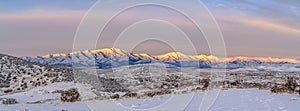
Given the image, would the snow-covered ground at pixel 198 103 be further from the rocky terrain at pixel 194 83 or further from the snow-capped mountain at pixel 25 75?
the snow-capped mountain at pixel 25 75

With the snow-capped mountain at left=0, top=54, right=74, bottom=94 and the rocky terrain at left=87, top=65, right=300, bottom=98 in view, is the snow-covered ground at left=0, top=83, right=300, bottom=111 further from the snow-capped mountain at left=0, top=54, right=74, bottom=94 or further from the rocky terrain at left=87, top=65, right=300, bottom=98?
the snow-capped mountain at left=0, top=54, right=74, bottom=94

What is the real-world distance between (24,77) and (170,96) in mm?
36528

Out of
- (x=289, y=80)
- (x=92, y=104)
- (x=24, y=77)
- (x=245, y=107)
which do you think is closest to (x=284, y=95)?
(x=245, y=107)

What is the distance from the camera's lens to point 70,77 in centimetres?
5791

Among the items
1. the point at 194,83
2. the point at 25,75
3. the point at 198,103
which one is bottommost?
the point at 198,103

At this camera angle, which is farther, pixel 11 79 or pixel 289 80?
pixel 11 79

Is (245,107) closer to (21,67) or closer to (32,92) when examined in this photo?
(32,92)

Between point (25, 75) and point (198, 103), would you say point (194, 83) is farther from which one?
point (25, 75)

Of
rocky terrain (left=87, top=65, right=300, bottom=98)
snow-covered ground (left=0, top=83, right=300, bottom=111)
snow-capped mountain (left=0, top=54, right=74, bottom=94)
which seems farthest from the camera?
snow-capped mountain (left=0, top=54, right=74, bottom=94)

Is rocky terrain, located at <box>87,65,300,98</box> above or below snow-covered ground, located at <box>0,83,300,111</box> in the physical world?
above

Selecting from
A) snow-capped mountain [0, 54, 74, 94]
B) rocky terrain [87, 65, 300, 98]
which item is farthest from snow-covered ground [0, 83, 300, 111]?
snow-capped mountain [0, 54, 74, 94]

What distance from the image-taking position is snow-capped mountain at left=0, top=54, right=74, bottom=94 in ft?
178

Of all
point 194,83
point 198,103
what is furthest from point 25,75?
point 198,103

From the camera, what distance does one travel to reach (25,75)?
2340 inches
